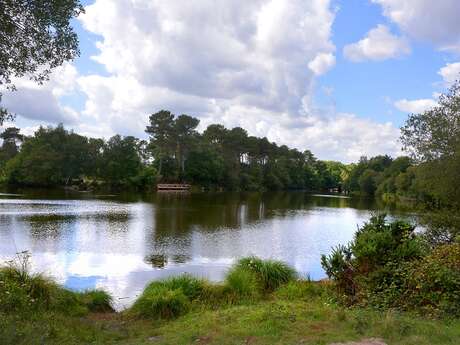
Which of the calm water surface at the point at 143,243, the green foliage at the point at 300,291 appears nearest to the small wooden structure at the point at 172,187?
the calm water surface at the point at 143,243

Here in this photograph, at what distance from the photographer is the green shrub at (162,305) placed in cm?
931

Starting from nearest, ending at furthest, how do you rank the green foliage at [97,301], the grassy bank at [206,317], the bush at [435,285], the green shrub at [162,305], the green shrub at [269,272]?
the grassy bank at [206,317] → the bush at [435,285] → the green shrub at [162,305] → the green foliage at [97,301] → the green shrub at [269,272]

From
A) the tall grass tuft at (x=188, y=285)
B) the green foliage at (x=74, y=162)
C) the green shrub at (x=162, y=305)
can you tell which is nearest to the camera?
the green shrub at (x=162, y=305)

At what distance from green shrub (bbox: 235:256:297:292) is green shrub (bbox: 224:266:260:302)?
1.79ft

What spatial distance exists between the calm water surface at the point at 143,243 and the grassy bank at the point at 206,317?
2.87m

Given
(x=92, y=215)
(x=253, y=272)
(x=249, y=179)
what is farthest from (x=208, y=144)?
(x=253, y=272)

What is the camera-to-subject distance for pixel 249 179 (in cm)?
10844

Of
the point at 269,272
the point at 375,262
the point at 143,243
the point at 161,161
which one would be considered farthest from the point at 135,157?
the point at 375,262

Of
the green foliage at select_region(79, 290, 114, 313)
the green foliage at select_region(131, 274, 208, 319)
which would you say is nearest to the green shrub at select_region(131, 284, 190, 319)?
the green foliage at select_region(131, 274, 208, 319)

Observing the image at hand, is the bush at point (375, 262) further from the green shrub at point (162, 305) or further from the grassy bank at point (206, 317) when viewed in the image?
the green shrub at point (162, 305)

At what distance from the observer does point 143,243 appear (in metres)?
24.6

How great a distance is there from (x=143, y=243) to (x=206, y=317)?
17.1 metres

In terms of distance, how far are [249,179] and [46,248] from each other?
8763 centimetres

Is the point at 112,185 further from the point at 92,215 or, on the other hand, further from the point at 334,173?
the point at 334,173
